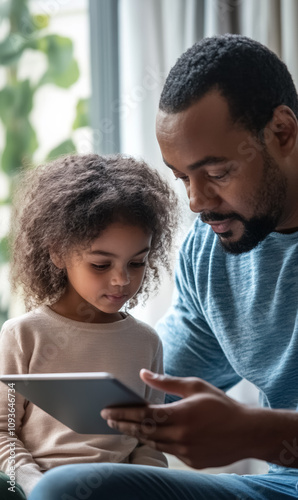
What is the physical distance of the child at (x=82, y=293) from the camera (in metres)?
1.31

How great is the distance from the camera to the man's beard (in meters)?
1.36

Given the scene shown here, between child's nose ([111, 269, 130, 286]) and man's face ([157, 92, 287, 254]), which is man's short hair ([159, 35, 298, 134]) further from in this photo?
child's nose ([111, 269, 130, 286])

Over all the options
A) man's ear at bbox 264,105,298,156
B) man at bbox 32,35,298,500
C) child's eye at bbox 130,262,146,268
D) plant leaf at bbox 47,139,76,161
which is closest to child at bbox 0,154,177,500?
child's eye at bbox 130,262,146,268

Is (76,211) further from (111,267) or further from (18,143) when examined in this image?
(18,143)

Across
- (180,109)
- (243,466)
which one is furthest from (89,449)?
(243,466)

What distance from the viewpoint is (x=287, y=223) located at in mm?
1429

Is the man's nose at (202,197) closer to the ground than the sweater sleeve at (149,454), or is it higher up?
higher up

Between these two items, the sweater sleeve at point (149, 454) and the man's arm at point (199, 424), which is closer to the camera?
the man's arm at point (199, 424)

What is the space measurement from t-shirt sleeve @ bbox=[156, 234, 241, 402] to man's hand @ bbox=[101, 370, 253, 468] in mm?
526

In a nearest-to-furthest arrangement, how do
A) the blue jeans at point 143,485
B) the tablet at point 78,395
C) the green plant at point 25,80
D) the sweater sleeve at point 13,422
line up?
the tablet at point 78,395 → the blue jeans at point 143,485 → the sweater sleeve at point 13,422 → the green plant at point 25,80

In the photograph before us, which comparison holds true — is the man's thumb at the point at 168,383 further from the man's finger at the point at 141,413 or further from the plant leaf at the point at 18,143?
the plant leaf at the point at 18,143

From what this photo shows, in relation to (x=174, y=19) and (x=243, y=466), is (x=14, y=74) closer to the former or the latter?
(x=174, y=19)

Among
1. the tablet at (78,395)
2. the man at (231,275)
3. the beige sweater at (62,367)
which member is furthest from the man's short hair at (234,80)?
the tablet at (78,395)

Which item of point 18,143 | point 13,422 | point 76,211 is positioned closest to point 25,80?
point 18,143
